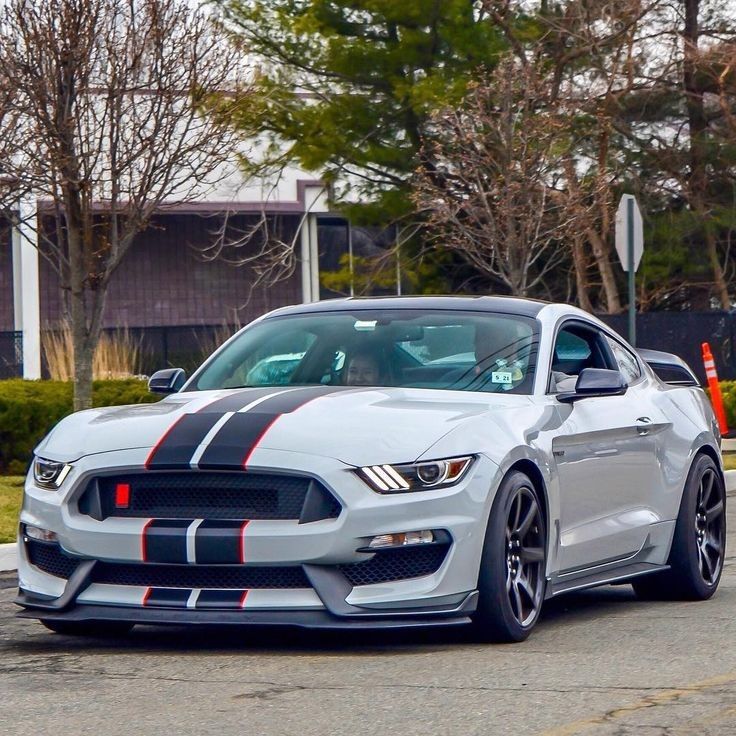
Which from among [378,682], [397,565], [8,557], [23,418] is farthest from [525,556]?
[23,418]

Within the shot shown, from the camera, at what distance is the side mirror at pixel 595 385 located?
24.1 feet

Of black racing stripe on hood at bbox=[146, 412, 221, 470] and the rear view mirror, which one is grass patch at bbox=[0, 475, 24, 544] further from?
black racing stripe on hood at bbox=[146, 412, 221, 470]

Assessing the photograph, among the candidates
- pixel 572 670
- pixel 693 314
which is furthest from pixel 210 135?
pixel 693 314

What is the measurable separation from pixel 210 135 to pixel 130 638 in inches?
305

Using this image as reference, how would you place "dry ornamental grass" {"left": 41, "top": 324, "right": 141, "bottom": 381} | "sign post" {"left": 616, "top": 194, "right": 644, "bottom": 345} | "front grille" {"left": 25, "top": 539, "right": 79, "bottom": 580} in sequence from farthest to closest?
"dry ornamental grass" {"left": 41, "top": 324, "right": 141, "bottom": 381} → "sign post" {"left": 616, "top": 194, "right": 644, "bottom": 345} → "front grille" {"left": 25, "top": 539, "right": 79, "bottom": 580}

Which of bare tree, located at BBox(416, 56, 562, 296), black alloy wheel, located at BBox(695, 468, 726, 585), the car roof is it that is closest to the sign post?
bare tree, located at BBox(416, 56, 562, 296)

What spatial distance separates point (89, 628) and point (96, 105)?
8044 mm

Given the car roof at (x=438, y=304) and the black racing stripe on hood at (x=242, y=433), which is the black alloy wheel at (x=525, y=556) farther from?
the car roof at (x=438, y=304)

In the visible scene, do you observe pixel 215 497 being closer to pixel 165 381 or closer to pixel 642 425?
pixel 165 381

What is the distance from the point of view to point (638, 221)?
1706 cm

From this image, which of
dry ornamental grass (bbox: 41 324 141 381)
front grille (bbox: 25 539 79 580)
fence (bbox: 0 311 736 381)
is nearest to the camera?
front grille (bbox: 25 539 79 580)

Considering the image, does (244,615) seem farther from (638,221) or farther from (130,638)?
(638,221)

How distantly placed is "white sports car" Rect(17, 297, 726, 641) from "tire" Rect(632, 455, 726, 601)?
1.94ft

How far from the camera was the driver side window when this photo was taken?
8.19m
